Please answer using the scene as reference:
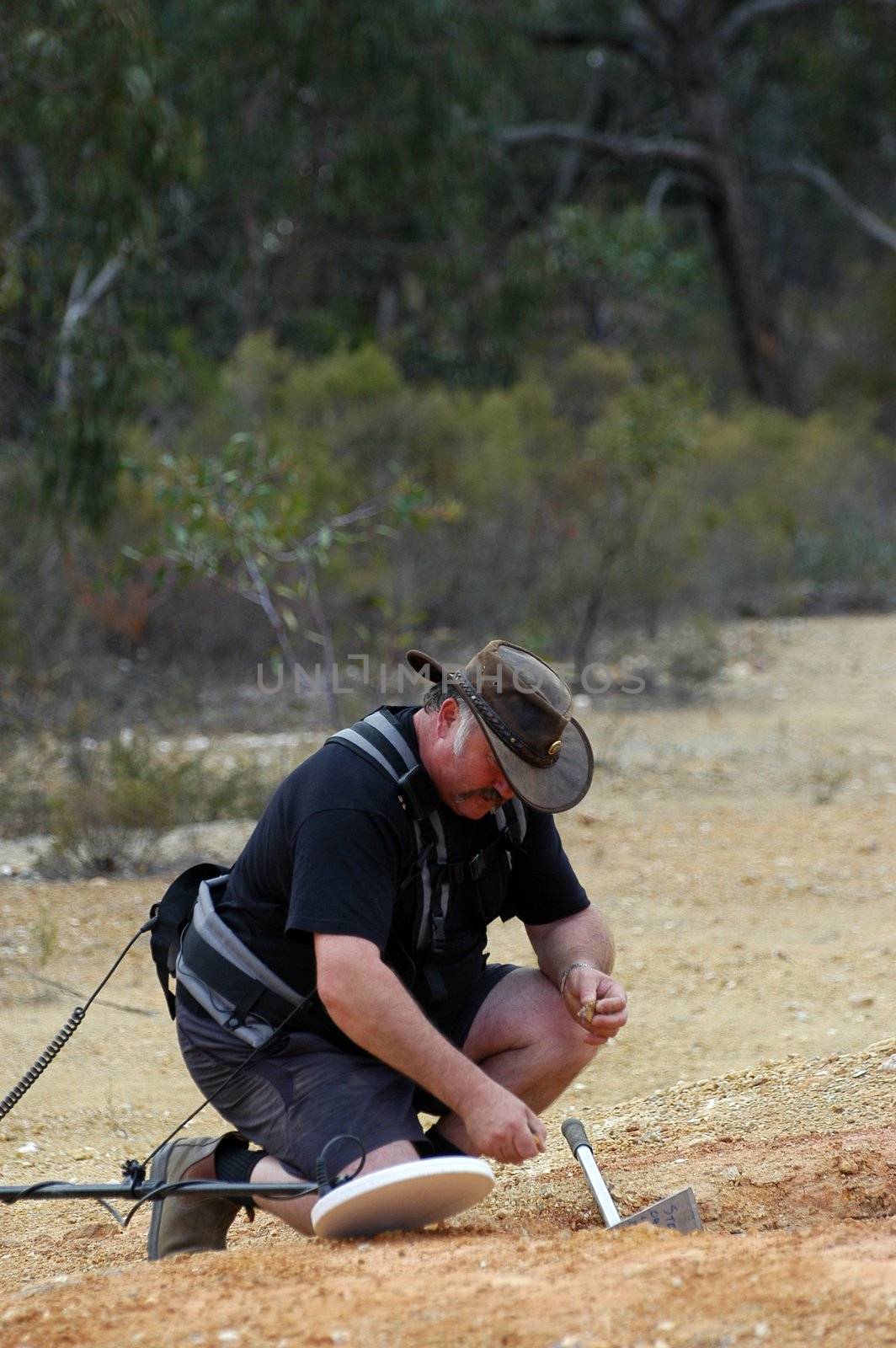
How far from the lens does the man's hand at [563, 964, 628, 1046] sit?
321 centimetres

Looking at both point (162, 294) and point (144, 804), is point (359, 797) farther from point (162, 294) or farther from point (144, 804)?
point (162, 294)

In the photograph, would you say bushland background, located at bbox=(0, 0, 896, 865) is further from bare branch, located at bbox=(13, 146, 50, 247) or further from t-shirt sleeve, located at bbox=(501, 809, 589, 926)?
t-shirt sleeve, located at bbox=(501, 809, 589, 926)

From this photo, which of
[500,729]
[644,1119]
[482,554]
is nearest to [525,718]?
[500,729]

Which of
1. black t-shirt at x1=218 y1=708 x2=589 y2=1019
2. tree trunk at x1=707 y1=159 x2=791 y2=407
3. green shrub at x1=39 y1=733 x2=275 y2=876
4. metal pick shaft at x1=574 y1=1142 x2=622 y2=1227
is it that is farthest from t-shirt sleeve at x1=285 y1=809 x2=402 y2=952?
tree trunk at x1=707 y1=159 x2=791 y2=407

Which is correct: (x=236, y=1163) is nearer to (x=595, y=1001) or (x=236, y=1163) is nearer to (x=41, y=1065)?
(x=41, y=1065)

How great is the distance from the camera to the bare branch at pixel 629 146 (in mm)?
20062

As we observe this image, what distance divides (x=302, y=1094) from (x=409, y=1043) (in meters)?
0.31

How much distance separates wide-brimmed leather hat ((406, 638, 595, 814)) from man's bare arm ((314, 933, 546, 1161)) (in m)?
0.42

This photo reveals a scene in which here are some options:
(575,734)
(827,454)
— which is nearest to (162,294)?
(827,454)

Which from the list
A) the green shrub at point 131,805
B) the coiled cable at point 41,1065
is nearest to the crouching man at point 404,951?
the coiled cable at point 41,1065

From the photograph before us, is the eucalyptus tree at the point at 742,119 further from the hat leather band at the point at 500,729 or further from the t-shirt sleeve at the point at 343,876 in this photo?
the t-shirt sleeve at the point at 343,876

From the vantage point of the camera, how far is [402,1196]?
280cm

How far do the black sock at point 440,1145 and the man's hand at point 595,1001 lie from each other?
35 centimetres

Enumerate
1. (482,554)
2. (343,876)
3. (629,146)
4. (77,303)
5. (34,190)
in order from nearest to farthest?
1. (343,876)
2. (77,303)
3. (482,554)
4. (34,190)
5. (629,146)
